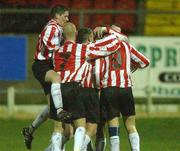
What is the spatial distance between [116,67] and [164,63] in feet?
31.6

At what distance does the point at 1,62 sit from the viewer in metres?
23.4

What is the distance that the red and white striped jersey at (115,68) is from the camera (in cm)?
1403

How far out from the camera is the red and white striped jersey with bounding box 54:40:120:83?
44.2 ft

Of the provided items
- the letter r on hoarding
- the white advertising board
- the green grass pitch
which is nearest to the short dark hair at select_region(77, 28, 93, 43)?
the green grass pitch

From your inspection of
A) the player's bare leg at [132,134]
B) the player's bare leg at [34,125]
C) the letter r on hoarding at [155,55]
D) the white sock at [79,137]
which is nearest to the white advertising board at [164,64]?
the letter r on hoarding at [155,55]

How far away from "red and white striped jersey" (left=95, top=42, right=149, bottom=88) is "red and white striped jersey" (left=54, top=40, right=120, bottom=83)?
19.3 inches

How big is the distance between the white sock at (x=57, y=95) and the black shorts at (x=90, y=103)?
0.28 m

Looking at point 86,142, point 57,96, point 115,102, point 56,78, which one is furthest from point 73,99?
point 115,102

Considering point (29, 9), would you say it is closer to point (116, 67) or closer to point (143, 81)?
point (143, 81)

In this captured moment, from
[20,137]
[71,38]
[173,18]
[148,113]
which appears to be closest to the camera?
[71,38]

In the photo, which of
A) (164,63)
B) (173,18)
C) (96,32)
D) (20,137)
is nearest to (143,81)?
(164,63)

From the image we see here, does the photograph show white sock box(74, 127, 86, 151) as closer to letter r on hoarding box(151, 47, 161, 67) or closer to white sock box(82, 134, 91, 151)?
white sock box(82, 134, 91, 151)

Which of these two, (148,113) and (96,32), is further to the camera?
(148,113)

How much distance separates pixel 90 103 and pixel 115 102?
1.86ft
